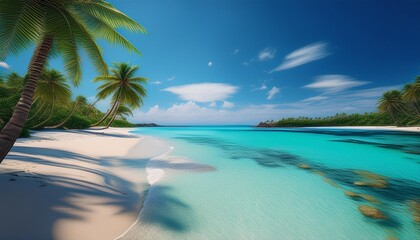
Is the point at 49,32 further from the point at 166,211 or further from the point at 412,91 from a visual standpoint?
the point at 412,91

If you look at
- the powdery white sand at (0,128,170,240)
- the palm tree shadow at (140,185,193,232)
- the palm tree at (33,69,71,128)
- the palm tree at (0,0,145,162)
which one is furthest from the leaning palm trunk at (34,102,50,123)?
the palm tree shadow at (140,185,193,232)

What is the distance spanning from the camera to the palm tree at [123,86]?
25125 millimetres

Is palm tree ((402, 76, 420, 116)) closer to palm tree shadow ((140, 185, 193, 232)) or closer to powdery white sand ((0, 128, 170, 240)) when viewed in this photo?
palm tree shadow ((140, 185, 193, 232))

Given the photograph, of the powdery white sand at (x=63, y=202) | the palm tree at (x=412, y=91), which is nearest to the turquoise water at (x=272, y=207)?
the powdery white sand at (x=63, y=202)

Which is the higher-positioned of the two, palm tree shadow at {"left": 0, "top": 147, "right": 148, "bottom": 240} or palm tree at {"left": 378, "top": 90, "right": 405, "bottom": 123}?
palm tree at {"left": 378, "top": 90, "right": 405, "bottom": 123}

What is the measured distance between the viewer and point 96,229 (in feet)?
9.29

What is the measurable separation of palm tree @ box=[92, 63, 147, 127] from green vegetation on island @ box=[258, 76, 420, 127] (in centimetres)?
4796

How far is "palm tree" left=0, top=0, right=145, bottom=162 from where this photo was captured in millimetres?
4316

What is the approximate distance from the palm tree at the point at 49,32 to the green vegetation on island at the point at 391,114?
4908 cm

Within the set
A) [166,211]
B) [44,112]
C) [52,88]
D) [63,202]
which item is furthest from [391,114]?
[44,112]

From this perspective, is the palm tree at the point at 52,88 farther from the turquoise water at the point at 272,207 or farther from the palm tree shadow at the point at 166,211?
the palm tree shadow at the point at 166,211

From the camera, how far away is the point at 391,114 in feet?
141

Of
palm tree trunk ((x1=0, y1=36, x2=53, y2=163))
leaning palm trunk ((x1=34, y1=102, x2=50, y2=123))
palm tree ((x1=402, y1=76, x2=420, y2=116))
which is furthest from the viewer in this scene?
palm tree ((x1=402, y1=76, x2=420, y2=116))

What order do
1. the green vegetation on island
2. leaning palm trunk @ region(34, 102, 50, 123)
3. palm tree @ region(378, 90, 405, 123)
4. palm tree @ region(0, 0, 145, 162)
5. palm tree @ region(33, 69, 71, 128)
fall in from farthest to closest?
palm tree @ region(378, 90, 405, 123), the green vegetation on island, leaning palm trunk @ region(34, 102, 50, 123), palm tree @ region(33, 69, 71, 128), palm tree @ region(0, 0, 145, 162)
